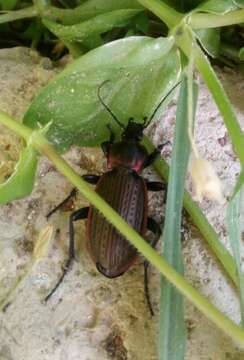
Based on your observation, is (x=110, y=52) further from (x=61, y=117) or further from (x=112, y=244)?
(x=112, y=244)

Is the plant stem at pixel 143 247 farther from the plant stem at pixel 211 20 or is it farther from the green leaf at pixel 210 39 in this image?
the green leaf at pixel 210 39

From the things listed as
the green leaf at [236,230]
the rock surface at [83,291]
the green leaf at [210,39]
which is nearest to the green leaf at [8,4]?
the rock surface at [83,291]

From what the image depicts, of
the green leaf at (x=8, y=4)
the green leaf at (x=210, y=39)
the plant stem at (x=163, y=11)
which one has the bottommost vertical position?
the green leaf at (x=210, y=39)

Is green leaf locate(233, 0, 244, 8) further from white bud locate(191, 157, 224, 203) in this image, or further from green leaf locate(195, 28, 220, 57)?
white bud locate(191, 157, 224, 203)

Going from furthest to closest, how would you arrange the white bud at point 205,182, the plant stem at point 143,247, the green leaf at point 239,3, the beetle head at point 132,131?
the beetle head at point 132,131 < the green leaf at point 239,3 < the plant stem at point 143,247 < the white bud at point 205,182

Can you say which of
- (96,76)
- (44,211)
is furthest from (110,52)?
(44,211)

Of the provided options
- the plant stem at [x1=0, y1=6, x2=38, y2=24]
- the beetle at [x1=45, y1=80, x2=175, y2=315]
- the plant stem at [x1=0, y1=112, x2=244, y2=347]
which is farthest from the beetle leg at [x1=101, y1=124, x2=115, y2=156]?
the plant stem at [x1=0, y1=6, x2=38, y2=24]

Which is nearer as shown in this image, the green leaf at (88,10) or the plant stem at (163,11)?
the plant stem at (163,11)
